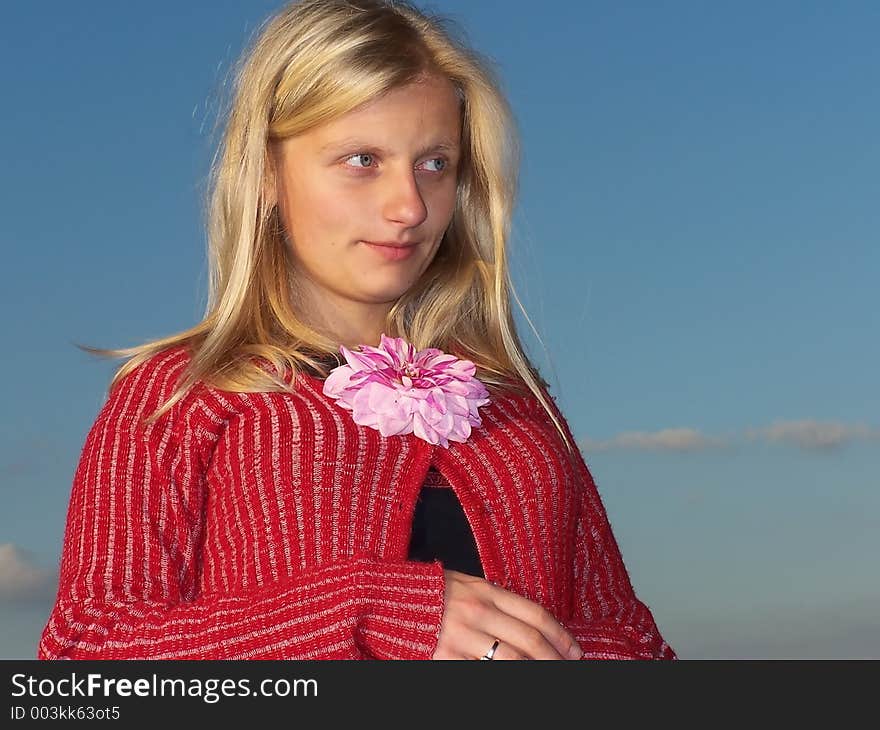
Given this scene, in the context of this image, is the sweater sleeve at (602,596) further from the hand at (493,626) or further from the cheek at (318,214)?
the cheek at (318,214)

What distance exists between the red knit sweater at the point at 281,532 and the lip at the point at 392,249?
33cm

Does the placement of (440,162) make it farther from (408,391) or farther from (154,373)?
(154,373)

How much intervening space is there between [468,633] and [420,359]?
0.77 meters

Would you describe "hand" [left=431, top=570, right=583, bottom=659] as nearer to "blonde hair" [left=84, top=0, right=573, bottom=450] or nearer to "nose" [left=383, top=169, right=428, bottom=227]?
"blonde hair" [left=84, top=0, right=573, bottom=450]

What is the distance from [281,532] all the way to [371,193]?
75 cm

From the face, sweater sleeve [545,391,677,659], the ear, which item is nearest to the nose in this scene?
the face

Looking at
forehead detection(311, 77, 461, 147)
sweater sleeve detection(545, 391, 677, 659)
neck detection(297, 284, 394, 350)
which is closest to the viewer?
sweater sleeve detection(545, 391, 677, 659)

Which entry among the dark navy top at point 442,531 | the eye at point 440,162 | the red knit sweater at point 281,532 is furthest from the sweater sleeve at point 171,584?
the eye at point 440,162

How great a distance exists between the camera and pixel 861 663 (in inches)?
98.0

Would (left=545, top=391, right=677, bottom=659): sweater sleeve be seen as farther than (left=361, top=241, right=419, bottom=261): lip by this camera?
No

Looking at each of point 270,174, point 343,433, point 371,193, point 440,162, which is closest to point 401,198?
point 371,193

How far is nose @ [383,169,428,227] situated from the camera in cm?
295

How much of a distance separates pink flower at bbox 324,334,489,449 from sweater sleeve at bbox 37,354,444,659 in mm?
305

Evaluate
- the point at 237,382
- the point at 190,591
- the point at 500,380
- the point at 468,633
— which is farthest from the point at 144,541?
the point at 500,380
